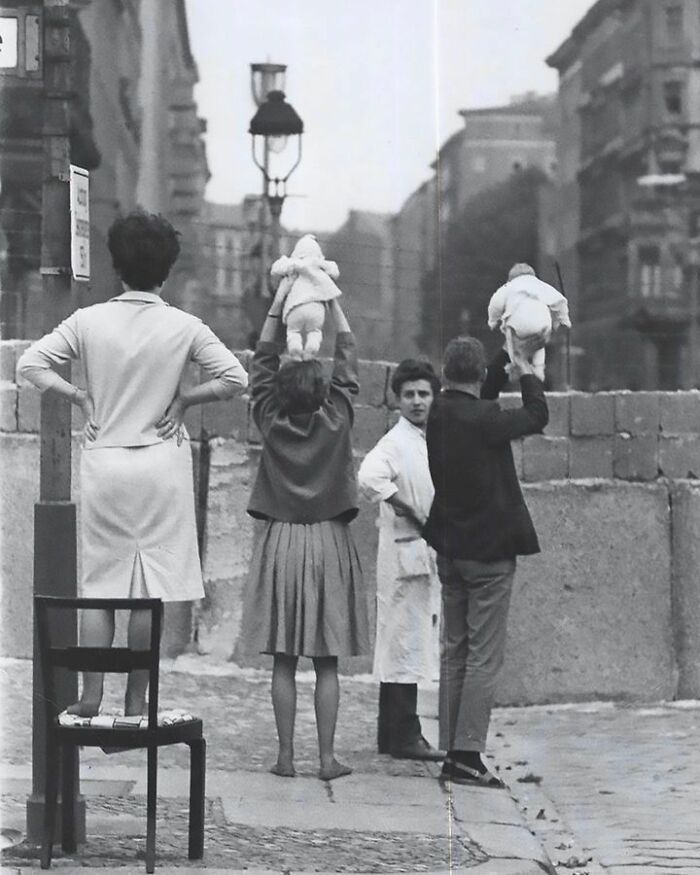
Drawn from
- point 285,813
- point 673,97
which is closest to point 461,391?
point 285,813

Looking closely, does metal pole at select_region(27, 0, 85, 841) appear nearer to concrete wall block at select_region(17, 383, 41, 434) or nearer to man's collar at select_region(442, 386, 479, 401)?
man's collar at select_region(442, 386, 479, 401)

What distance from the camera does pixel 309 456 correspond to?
728cm

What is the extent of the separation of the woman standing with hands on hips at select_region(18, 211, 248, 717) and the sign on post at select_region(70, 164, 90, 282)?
0.09m

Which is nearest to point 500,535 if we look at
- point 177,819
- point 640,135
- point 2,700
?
point 177,819

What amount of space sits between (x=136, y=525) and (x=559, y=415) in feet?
14.5

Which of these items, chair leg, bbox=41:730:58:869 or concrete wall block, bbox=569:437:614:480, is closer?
chair leg, bbox=41:730:58:869

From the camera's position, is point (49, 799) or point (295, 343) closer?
point (49, 799)

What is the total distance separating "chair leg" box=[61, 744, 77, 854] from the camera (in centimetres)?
558

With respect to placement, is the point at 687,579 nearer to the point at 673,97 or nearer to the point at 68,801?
the point at 68,801

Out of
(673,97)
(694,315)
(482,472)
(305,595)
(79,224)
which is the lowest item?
Answer: (305,595)

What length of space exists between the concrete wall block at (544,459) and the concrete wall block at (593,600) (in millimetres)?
60

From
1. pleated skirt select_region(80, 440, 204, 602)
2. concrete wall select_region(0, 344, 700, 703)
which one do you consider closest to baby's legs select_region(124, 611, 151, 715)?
pleated skirt select_region(80, 440, 204, 602)

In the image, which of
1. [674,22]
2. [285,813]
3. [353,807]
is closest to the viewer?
[285,813]

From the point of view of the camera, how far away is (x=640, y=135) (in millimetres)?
21859
